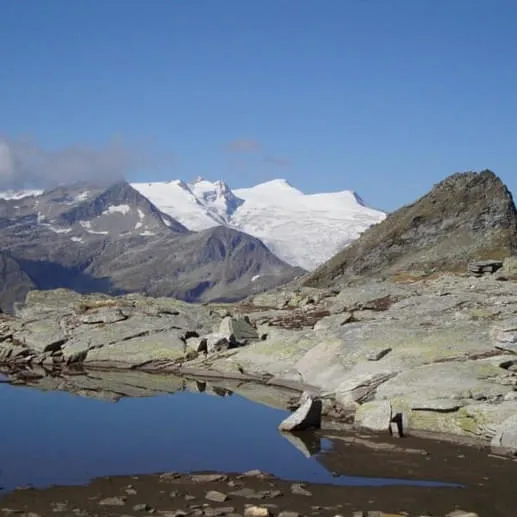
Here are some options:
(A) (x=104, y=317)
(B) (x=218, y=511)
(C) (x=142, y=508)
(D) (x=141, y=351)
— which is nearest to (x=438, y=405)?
(B) (x=218, y=511)

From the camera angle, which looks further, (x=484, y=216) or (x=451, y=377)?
(x=484, y=216)

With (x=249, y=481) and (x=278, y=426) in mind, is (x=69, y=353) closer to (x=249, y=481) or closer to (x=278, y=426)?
(x=278, y=426)

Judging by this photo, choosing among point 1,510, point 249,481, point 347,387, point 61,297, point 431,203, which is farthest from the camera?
point 431,203

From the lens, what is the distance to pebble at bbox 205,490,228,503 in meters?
22.7

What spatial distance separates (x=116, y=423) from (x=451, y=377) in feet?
52.9

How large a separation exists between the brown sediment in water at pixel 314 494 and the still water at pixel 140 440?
987mm

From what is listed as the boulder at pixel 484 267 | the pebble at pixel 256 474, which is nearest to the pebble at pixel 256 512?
the pebble at pixel 256 474

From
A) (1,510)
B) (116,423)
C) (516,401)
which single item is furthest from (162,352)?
(1,510)

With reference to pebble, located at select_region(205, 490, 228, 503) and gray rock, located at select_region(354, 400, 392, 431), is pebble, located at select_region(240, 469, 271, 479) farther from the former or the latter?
gray rock, located at select_region(354, 400, 392, 431)

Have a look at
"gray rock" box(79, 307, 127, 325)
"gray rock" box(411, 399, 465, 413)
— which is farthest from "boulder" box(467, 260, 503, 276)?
"gray rock" box(411, 399, 465, 413)

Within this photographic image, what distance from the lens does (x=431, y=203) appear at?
116625 mm

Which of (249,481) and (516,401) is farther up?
(516,401)

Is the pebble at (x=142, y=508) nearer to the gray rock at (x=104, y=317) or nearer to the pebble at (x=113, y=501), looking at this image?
the pebble at (x=113, y=501)

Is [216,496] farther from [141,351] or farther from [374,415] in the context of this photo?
[141,351]
